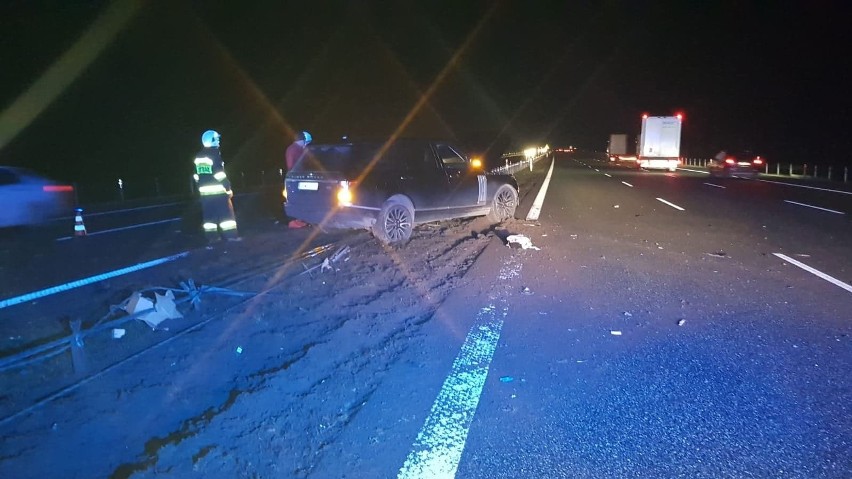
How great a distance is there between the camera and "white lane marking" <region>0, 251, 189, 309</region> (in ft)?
25.8

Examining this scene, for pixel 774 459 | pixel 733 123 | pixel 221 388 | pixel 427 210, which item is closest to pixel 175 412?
pixel 221 388

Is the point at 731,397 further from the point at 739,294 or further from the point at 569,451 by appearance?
the point at 739,294

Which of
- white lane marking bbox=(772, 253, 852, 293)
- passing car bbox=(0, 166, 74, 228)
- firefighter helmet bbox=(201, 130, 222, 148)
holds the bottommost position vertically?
white lane marking bbox=(772, 253, 852, 293)

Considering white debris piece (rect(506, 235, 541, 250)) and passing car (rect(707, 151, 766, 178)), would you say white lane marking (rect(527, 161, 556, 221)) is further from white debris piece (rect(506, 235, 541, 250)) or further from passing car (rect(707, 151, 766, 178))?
passing car (rect(707, 151, 766, 178))

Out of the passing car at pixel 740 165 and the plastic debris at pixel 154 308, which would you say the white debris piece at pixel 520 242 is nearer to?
the plastic debris at pixel 154 308

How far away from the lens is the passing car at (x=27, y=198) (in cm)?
1386

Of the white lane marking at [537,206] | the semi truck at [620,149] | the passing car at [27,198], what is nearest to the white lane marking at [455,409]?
the white lane marking at [537,206]

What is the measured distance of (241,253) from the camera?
10602mm

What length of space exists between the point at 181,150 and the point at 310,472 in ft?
172

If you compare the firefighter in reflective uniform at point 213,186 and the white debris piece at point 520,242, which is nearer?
the firefighter in reflective uniform at point 213,186

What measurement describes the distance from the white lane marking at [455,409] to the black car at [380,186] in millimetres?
4553

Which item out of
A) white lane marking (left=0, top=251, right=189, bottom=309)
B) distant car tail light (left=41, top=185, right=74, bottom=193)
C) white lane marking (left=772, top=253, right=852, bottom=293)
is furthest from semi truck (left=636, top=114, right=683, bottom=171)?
white lane marking (left=0, top=251, right=189, bottom=309)

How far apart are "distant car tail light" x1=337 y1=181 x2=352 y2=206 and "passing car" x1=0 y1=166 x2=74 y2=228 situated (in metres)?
8.08

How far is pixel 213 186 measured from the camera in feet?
35.5
